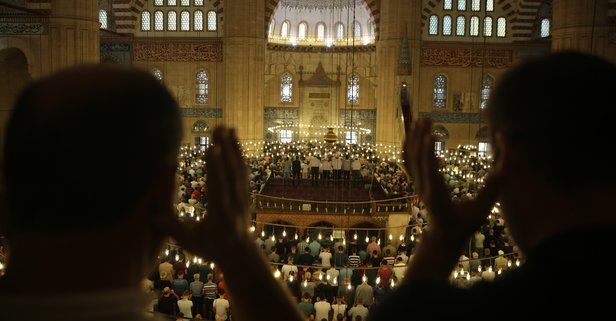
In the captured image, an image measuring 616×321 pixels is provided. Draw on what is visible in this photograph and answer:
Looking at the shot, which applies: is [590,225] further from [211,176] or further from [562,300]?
[211,176]

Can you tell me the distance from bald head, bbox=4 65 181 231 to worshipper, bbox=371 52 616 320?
16.4 inches

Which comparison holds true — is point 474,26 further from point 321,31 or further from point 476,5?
point 321,31

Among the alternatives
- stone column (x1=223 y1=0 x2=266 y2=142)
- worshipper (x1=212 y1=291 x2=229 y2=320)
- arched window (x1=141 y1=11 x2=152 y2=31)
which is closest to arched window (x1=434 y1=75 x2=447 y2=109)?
stone column (x1=223 y1=0 x2=266 y2=142)

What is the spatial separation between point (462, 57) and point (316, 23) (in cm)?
1100

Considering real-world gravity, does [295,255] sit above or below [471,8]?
below

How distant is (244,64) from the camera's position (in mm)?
→ 25734

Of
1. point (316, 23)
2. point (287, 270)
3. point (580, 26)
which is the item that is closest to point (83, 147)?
point (287, 270)

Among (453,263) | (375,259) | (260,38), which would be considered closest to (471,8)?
(260,38)

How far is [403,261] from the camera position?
1095cm

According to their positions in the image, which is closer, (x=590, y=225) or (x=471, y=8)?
(x=590, y=225)

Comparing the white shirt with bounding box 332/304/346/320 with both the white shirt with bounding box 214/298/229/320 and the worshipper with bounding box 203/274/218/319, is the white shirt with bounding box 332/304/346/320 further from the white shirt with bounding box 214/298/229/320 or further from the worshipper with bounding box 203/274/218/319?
the worshipper with bounding box 203/274/218/319

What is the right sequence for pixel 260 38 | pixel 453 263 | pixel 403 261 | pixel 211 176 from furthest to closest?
pixel 260 38 < pixel 403 261 < pixel 453 263 < pixel 211 176

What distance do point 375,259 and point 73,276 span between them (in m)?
10.8

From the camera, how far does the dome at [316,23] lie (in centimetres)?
3616
